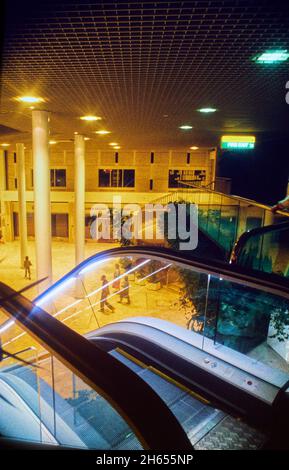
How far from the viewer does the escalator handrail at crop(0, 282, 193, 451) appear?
0.79m

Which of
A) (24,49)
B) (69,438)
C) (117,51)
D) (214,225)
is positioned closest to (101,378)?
(69,438)

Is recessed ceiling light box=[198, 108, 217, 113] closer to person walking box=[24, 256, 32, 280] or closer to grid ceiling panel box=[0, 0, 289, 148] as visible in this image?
grid ceiling panel box=[0, 0, 289, 148]

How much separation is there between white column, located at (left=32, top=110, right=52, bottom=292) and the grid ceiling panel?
0.47m

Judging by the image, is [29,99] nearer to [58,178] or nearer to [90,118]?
[90,118]

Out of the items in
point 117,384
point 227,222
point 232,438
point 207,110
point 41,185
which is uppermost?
point 207,110

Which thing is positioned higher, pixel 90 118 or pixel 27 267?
pixel 90 118

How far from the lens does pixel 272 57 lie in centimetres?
386

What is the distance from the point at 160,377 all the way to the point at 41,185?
5.93 m

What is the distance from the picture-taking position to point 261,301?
5246 millimetres

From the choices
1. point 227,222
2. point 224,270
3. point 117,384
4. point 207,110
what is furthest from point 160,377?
point 207,110

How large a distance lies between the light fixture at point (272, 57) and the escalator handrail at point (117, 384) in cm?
412

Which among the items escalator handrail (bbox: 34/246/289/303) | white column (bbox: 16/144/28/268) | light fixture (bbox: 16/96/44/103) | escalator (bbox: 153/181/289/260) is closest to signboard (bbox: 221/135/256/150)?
escalator (bbox: 153/181/289/260)

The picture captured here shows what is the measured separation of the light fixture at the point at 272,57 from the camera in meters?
3.71

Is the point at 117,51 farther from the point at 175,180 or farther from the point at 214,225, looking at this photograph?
the point at 175,180
